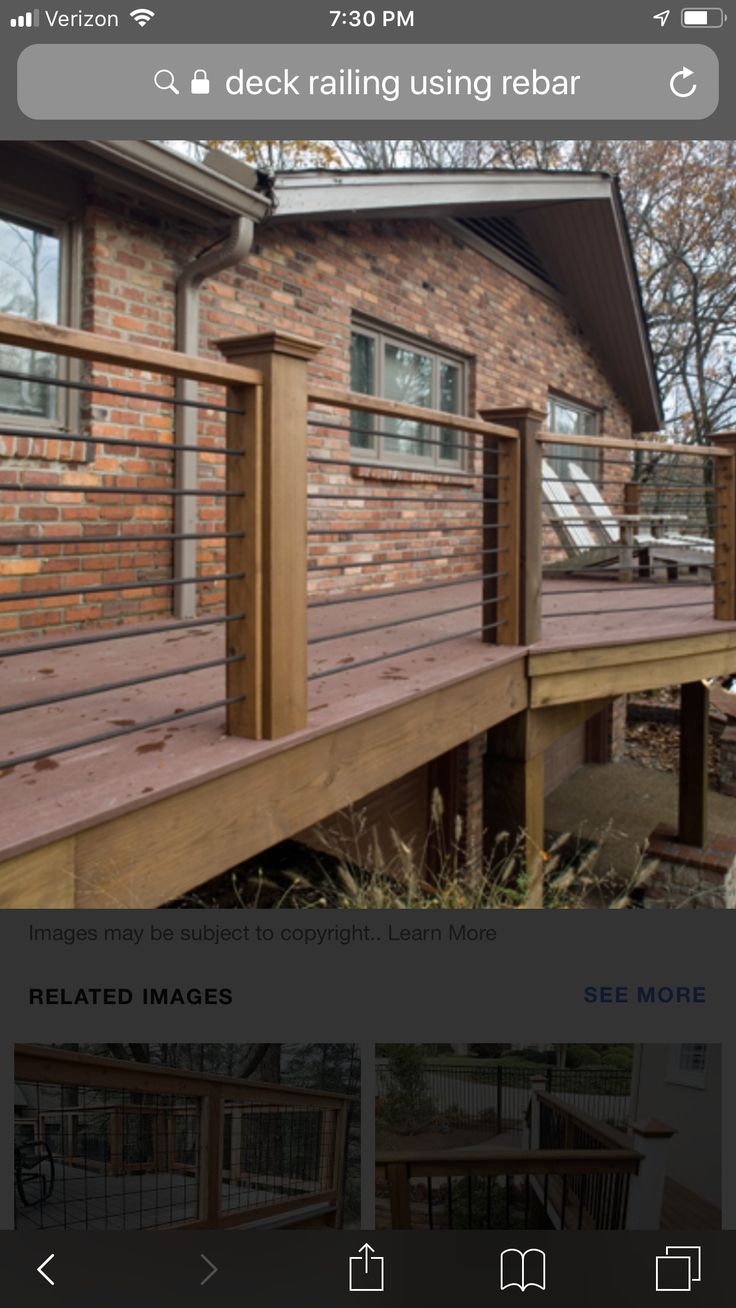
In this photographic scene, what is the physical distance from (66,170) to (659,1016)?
3.74 m

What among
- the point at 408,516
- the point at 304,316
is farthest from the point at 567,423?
the point at 304,316

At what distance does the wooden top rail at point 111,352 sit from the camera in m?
1.61

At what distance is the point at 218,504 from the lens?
4410 millimetres

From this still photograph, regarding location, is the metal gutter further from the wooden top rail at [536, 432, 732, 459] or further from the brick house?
the wooden top rail at [536, 432, 732, 459]

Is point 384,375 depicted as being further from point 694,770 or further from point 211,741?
point 211,741

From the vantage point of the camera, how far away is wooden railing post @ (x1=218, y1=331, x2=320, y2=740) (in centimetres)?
223

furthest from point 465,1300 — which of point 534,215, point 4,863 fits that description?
point 534,215

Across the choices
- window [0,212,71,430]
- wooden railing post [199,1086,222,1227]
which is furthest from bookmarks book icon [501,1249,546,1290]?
window [0,212,71,430]

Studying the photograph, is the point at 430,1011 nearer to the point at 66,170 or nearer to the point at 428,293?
the point at 66,170

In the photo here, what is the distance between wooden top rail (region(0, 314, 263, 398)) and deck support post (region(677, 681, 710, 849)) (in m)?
4.98

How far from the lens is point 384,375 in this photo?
20.2ft

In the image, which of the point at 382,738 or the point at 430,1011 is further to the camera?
the point at 382,738

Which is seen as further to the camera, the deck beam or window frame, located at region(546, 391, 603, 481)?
window frame, located at region(546, 391, 603, 481)
